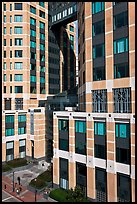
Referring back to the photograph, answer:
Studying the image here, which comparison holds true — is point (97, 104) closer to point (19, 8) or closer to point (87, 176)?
point (87, 176)

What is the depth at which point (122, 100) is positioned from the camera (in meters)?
32.3

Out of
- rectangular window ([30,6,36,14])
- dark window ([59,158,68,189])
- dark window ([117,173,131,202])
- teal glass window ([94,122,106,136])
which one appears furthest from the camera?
rectangular window ([30,6,36,14])

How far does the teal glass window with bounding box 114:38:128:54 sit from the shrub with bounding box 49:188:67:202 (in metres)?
23.3

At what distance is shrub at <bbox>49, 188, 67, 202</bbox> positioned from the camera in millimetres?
33647

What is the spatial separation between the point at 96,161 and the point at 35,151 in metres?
28.1

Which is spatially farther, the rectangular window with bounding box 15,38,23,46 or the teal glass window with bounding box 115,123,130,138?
the rectangular window with bounding box 15,38,23,46

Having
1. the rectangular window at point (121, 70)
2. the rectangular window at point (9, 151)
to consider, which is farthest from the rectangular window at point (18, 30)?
the rectangular window at point (121, 70)

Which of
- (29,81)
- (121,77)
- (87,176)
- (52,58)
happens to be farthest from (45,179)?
(52,58)

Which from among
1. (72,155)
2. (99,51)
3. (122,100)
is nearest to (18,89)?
(72,155)

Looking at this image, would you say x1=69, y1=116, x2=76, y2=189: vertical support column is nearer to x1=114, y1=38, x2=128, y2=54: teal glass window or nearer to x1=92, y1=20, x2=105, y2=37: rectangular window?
x1=114, y1=38, x2=128, y2=54: teal glass window

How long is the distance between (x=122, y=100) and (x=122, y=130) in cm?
460

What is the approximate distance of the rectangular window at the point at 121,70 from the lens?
3156 cm

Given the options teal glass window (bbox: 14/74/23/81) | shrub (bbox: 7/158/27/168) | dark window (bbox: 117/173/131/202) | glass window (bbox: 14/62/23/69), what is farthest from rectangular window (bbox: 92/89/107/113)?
glass window (bbox: 14/62/23/69)

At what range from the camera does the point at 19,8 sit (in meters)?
63.1
